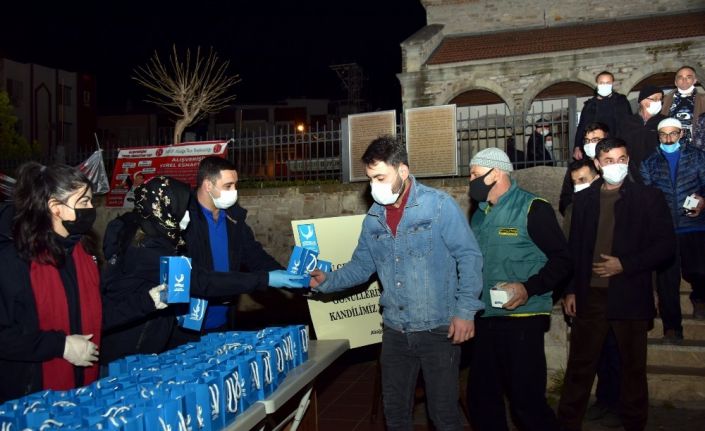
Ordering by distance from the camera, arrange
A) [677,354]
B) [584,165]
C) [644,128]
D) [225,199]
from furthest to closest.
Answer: [644,128], [677,354], [584,165], [225,199]

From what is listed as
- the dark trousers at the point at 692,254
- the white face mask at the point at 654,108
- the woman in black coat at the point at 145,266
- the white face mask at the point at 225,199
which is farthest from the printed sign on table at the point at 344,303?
the white face mask at the point at 654,108

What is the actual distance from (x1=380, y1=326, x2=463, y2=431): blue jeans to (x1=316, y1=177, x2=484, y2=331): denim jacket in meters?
0.08

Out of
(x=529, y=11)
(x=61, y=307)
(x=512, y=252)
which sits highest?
(x=529, y=11)

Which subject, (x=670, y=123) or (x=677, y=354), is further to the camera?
(x=677, y=354)

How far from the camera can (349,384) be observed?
7.03m

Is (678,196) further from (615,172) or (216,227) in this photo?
(216,227)

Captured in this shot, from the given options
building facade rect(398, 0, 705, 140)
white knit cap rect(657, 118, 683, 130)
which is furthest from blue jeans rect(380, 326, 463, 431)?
building facade rect(398, 0, 705, 140)

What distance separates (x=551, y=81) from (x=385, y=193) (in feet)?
64.5

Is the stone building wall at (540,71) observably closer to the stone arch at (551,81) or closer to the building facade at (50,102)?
the stone arch at (551,81)

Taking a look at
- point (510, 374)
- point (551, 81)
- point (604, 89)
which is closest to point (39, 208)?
point (510, 374)

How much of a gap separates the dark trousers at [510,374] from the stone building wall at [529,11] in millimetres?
23587

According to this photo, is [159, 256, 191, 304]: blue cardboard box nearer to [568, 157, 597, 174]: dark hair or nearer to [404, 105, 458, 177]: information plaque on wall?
[568, 157, 597, 174]: dark hair

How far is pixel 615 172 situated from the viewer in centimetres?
470

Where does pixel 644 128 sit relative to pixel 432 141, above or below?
below
